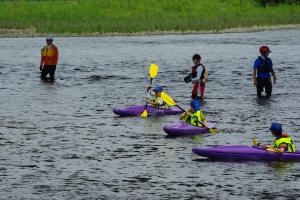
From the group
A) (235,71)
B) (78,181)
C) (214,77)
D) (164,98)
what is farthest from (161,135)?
(235,71)

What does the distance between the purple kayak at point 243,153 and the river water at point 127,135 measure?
0.49 feet

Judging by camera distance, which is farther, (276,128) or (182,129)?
(182,129)

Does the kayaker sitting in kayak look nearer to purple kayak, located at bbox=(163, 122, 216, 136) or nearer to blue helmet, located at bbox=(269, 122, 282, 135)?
purple kayak, located at bbox=(163, 122, 216, 136)

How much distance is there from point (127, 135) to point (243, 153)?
398cm

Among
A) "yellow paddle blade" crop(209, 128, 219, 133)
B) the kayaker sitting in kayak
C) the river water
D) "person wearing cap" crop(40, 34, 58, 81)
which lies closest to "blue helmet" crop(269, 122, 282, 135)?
the river water

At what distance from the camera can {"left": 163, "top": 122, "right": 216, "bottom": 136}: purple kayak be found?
1852 centimetres

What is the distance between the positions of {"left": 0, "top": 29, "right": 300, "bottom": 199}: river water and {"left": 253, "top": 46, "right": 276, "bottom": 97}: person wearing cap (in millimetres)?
571

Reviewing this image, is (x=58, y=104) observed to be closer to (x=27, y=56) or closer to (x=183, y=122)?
(x=183, y=122)

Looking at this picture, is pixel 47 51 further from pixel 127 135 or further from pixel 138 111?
pixel 127 135

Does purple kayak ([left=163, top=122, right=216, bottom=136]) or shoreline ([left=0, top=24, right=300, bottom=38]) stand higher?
shoreline ([left=0, top=24, right=300, bottom=38])

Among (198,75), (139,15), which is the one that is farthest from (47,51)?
(139,15)

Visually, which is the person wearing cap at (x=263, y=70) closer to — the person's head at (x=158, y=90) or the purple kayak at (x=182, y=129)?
the person's head at (x=158, y=90)

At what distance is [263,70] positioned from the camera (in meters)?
24.6

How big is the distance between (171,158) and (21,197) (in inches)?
153
